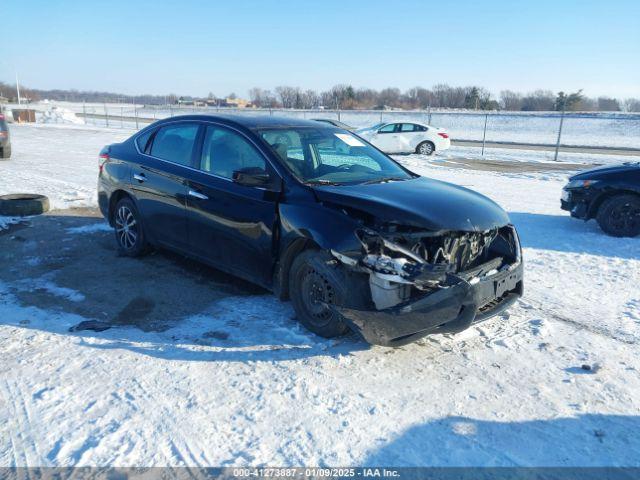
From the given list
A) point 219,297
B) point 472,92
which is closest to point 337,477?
point 219,297

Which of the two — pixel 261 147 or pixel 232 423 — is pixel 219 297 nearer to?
pixel 261 147

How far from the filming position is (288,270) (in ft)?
14.3

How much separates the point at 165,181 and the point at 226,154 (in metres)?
0.89

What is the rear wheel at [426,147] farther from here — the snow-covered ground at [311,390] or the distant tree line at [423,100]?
the distant tree line at [423,100]

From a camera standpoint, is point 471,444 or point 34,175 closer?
point 471,444

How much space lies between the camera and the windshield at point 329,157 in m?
4.65

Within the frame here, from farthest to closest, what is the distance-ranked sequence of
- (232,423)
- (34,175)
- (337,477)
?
(34,175) < (232,423) < (337,477)

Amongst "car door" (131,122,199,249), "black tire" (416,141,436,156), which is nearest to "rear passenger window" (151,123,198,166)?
"car door" (131,122,199,249)

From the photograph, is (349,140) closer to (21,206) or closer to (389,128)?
(21,206)

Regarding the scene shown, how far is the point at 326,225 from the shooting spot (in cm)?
397

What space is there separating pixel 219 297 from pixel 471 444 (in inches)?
111

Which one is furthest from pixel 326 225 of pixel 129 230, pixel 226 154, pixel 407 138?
pixel 407 138

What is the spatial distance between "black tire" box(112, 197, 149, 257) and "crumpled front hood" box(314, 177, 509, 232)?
2.72 meters

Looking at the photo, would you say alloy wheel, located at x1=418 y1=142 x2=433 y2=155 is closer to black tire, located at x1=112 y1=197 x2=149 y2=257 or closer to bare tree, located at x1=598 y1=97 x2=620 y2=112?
black tire, located at x1=112 y1=197 x2=149 y2=257
